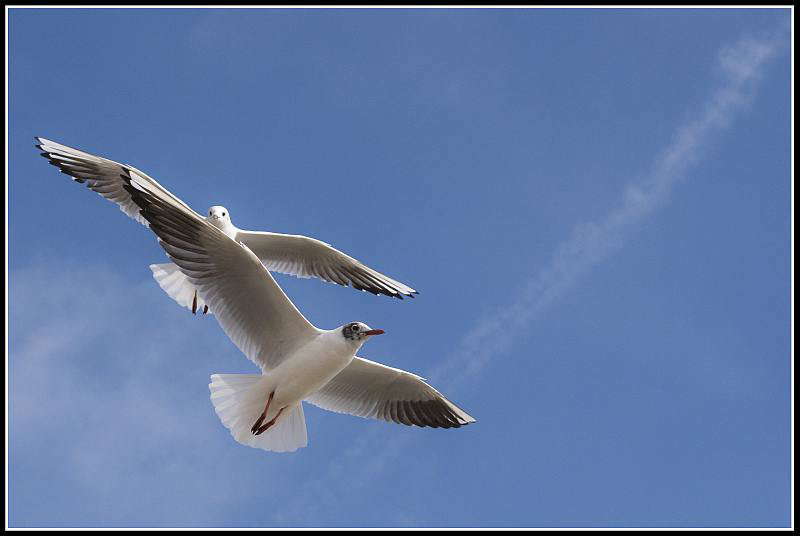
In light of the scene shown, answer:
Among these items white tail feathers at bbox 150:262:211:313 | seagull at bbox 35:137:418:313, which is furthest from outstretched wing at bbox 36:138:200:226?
white tail feathers at bbox 150:262:211:313

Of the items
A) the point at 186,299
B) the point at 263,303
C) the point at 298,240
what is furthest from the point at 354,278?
the point at 263,303

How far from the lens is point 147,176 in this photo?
25.0 ft

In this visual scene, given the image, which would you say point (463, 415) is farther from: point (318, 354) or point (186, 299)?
point (186, 299)

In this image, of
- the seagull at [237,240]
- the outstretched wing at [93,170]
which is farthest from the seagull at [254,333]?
the outstretched wing at [93,170]

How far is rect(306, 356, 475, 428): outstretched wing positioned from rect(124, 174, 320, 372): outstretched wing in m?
0.66

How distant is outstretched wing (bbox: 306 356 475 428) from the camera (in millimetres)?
7844

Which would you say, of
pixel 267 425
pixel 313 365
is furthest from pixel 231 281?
pixel 267 425

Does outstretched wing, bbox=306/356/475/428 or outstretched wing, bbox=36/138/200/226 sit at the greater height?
outstretched wing, bbox=36/138/200/226

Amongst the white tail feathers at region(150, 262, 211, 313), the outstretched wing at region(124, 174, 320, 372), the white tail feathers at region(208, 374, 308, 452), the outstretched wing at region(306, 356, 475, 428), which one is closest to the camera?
the outstretched wing at region(124, 174, 320, 372)

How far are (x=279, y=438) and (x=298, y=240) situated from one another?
8.49 feet

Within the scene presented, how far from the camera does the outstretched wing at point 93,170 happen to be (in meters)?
9.27

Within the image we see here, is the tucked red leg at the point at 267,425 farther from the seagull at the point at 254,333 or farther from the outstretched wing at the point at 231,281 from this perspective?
the outstretched wing at the point at 231,281

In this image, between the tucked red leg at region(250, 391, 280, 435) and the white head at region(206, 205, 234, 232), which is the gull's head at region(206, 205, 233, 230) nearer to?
the white head at region(206, 205, 234, 232)

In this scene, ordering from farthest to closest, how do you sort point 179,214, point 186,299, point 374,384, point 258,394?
point 186,299 < point 374,384 < point 258,394 < point 179,214
